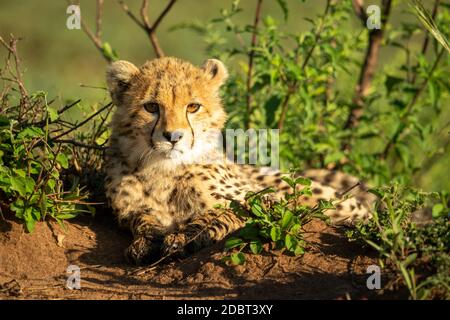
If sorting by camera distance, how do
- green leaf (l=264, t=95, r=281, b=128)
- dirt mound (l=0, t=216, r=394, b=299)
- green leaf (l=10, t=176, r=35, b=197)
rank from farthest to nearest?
green leaf (l=264, t=95, r=281, b=128) → green leaf (l=10, t=176, r=35, b=197) → dirt mound (l=0, t=216, r=394, b=299)

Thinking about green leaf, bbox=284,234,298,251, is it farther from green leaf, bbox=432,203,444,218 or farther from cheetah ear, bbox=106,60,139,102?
cheetah ear, bbox=106,60,139,102

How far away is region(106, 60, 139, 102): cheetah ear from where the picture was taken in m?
4.38

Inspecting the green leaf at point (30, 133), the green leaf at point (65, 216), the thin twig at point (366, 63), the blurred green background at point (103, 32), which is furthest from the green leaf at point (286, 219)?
the blurred green background at point (103, 32)

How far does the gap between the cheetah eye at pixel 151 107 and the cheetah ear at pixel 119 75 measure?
26 centimetres

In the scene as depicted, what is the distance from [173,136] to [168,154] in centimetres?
16

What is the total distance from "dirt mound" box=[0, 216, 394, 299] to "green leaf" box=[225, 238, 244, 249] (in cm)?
8

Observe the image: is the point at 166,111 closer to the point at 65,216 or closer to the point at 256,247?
the point at 65,216

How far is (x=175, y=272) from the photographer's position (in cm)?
368

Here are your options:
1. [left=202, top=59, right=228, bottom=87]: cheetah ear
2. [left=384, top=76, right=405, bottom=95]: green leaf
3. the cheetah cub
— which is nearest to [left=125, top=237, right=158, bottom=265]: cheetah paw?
the cheetah cub

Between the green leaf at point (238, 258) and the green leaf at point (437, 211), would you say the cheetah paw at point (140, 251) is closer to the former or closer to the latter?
the green leaf at point (238, 258)

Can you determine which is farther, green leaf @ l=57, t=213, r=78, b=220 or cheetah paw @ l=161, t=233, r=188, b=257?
green leaf @ l=57, t=213, r=78, b=220
